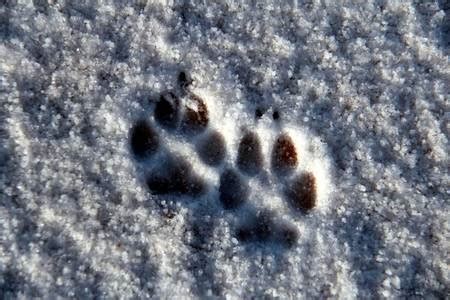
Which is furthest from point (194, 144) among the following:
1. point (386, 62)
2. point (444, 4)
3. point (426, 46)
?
point (444, 4)

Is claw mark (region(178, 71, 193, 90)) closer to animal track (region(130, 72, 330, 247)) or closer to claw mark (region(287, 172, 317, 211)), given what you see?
animal track (region(130, 72, 330, 247))

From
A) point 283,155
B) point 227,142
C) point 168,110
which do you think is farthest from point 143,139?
point 283,155

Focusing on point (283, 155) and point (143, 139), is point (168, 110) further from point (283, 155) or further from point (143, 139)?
point (283, 155)

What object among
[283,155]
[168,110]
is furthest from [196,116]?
[283,155]

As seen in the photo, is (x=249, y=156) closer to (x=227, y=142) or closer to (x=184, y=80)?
(x=227, y=142)

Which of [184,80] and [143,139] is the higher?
[184,80]

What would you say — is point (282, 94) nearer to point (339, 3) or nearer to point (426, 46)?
point (339, 3)

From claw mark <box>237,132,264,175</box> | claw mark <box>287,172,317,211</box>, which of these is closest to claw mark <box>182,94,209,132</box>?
claw mark <box>237,132,264,175</box>
